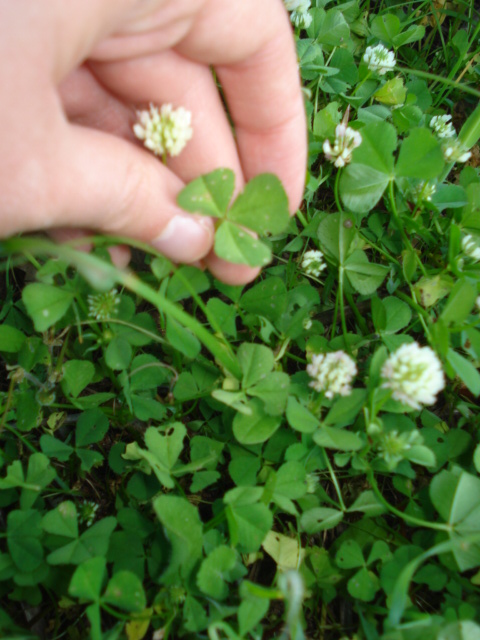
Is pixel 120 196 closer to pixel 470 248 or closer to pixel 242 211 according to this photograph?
pixel 242 211

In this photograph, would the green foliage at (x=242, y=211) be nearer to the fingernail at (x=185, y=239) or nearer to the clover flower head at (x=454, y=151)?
the fingernail at (x=185, y=239)

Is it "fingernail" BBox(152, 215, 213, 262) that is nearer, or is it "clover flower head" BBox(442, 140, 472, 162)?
"fingernail" BBox(152, 215, 213, 262)

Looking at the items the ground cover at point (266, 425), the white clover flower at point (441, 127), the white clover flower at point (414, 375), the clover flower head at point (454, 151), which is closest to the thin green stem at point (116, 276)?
the ground cover at point (266, 425)

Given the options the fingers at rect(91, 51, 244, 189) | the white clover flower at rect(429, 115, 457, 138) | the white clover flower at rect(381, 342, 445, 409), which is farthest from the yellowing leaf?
the white clover flower at rect(429, 115, 457, 138)

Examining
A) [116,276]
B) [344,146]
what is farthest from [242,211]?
[344,146]

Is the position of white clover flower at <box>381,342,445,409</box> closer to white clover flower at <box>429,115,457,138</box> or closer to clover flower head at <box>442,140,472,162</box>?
clover flower head at <box>442,140,472,162</box>

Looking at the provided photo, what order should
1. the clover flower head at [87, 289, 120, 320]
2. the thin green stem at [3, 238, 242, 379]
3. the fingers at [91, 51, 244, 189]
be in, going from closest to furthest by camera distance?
the thin green stem at [3, 238, 242, 379]
the fingers at [91, 51, 244, 189]
the clover flower head at [87, 289, 120, 320]

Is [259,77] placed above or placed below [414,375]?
above
